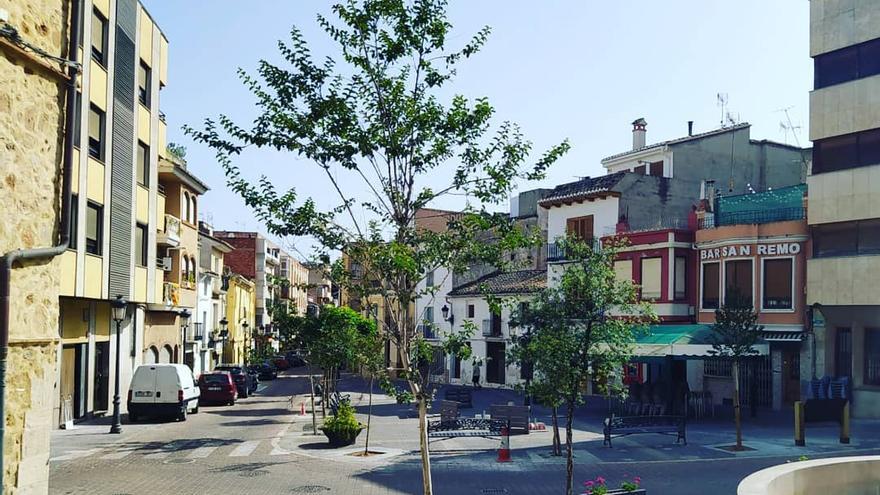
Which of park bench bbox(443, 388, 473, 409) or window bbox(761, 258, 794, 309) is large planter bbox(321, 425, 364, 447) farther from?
window bbox(761, 258, 794, 309)

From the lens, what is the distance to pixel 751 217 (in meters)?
32.7

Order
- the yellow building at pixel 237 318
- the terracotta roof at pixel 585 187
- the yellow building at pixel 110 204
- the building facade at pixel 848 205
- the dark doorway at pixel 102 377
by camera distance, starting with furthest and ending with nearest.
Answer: the yellow building at pixel 237 318 → the terracotta roof at pixel 585 187 → the dark doorway at pixel 102 377 → the building facade at pixel 848 205 → the yellow building at pixel 110 204

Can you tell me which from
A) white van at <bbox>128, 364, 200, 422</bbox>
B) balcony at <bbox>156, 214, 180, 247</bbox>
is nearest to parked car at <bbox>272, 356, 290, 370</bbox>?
balcony at <bbox>156, 214, 180, 247</bbox>

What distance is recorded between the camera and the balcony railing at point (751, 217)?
104ft

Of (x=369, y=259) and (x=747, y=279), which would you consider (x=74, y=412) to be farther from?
(x=747, y=279)

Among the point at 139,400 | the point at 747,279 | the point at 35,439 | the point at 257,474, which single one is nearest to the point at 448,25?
the point at 35,439

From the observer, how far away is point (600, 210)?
41312 mm

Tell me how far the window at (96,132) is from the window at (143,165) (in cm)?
407

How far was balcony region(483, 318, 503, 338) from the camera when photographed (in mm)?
48625

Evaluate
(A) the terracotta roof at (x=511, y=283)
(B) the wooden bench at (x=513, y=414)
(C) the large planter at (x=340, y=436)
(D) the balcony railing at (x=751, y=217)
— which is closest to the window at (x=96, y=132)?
(C) the large planter at (x=340, y=436)

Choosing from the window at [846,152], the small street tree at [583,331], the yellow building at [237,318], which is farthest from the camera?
the yellow building at [237,318]

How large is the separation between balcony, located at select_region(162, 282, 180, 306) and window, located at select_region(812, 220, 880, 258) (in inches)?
1017

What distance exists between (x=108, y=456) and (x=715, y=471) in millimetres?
14563

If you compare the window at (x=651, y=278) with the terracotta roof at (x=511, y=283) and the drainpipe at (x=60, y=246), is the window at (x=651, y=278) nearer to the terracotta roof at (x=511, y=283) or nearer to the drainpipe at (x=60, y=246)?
the terracotta roof at (x=511, y=283)
